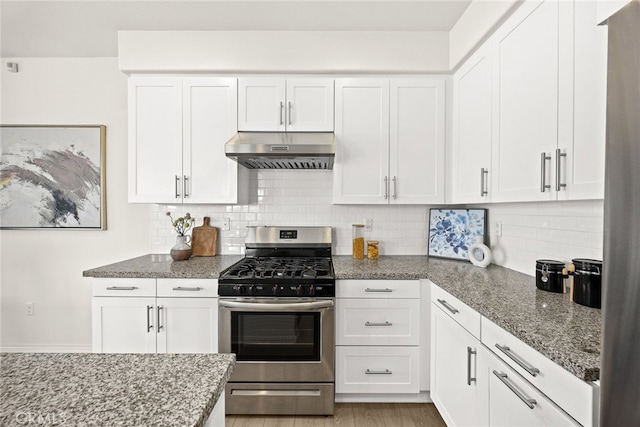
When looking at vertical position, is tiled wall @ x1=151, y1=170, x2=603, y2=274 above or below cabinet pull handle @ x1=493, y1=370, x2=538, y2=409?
above

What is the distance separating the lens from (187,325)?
2311 mm

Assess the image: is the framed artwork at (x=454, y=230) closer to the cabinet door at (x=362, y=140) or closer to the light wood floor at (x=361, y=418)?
the cabinet door at (x=362, y=140)

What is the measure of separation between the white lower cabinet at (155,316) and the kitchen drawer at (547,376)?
1.64 meters

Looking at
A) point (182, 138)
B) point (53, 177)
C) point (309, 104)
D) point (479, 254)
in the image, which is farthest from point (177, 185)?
point (479, 254)

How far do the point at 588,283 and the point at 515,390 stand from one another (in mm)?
547

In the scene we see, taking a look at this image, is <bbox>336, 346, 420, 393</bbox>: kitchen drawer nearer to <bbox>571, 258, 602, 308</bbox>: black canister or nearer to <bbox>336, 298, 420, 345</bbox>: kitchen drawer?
<bbox>336, 298, 420, 345</bbox>: kitchen drawer

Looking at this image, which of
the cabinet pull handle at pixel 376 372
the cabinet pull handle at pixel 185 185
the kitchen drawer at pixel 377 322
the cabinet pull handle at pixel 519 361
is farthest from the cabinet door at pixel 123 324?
the cabinet pull handle at pixel 519 361

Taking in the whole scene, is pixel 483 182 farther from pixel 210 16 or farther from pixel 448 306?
pixel 210 16

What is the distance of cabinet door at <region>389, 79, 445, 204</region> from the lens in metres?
2.71

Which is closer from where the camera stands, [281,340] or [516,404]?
[516,404]

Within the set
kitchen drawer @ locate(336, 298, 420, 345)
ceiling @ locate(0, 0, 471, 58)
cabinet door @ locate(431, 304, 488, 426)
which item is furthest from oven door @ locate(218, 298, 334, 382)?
ceiling @ locate(0, 0, 471, 58)

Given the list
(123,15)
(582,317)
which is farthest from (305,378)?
(123,15)

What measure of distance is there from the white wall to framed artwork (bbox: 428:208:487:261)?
8.09 feet

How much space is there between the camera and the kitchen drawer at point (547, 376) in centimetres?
95
